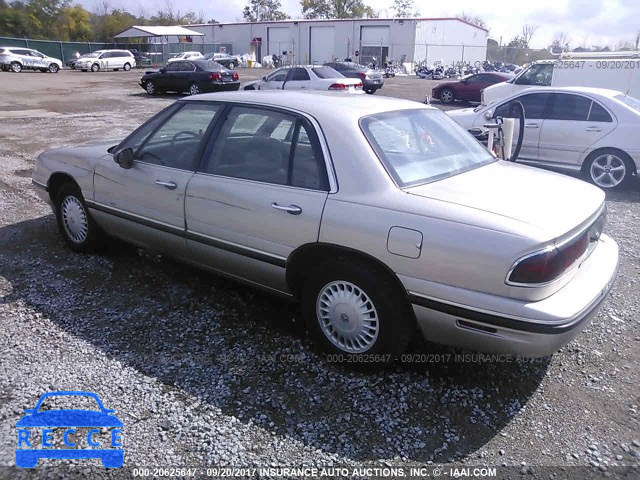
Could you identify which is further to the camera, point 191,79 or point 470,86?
point 191,79

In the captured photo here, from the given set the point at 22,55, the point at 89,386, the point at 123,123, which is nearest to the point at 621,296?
the point at 89,386

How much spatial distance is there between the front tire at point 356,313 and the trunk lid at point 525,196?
0.59 meters

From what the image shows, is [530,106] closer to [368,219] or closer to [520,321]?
[368,219]

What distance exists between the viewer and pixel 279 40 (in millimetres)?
59094

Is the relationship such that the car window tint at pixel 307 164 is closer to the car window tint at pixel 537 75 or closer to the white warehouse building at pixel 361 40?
the car window tint at pixel 537 75

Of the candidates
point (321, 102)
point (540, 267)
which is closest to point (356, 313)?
point (540, 267)

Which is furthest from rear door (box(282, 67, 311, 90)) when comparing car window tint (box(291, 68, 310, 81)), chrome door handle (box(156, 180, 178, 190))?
chrome door handle (box(156, 180, 178, 190))

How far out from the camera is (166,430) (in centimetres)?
280

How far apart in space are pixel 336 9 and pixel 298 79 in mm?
66115

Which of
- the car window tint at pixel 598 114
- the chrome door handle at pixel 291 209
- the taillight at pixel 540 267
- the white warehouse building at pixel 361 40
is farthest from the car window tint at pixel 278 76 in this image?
the white warehouse building at pixel 361 40

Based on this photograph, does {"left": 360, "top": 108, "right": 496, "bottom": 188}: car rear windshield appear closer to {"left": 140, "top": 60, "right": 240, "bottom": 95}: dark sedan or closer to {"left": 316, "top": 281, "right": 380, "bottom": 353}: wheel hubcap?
{"left": 316, "top": 281, "right": 380, "bottom": 353}: wheel hubcap

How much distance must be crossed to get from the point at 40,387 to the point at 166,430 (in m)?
0.88

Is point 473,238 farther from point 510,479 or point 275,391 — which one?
point 275,391

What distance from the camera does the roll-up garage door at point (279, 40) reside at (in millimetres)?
58125
